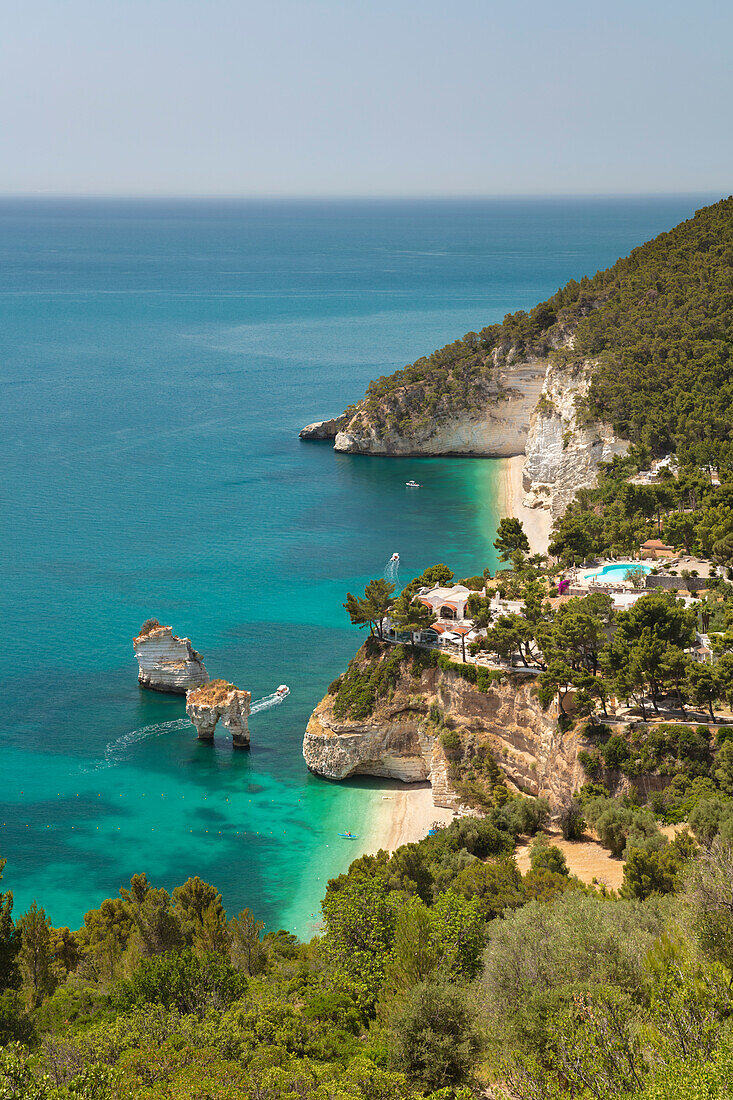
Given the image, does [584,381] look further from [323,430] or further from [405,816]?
[405,816]

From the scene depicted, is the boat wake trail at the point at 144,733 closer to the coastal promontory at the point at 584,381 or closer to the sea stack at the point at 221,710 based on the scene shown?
the sea stack at the point at 221,710

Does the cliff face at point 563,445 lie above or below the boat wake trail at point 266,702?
above

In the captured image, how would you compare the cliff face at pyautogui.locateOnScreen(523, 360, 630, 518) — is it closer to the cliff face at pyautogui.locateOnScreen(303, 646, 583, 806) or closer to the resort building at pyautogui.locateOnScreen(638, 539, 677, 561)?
the resort building at pyautogui.locateOnScreen(638, 539, 677, 561)

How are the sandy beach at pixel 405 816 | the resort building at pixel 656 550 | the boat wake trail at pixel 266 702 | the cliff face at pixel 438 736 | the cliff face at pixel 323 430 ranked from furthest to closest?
the cliff face at pixel 323 430
the resort building at pixel 656 550
the boat wake trail at pixel 266 702
the sandy beach at pixel 405 816
the cliff face at pixel 438 736

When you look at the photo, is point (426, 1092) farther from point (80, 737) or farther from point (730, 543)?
point (730, 543)

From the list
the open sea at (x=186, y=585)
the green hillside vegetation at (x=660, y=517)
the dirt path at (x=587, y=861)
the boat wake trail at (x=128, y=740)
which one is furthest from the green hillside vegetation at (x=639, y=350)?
the boat wake trail at (x=128, y=740)

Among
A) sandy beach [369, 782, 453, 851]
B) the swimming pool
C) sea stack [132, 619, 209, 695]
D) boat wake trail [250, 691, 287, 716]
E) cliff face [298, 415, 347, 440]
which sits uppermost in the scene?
the swimming pool

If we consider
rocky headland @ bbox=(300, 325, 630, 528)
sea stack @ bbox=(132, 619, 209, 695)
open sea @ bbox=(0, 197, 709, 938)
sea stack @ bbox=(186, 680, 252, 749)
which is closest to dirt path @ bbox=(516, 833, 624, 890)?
open sea @ bbox=(0, 197, 709, 938)
